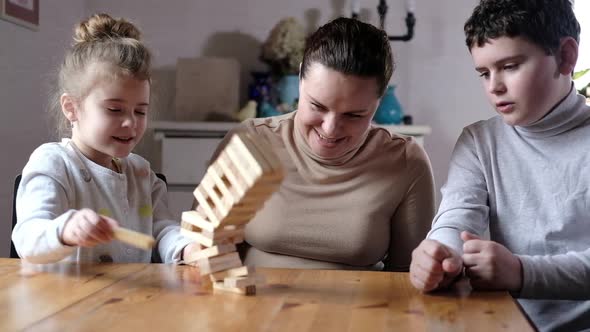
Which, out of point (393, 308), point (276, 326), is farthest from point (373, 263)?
point (276, 326)

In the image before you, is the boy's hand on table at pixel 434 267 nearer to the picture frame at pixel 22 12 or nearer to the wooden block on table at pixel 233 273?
the wooden block on table at pixel 233 273

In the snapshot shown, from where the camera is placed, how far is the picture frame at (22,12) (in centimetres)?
295

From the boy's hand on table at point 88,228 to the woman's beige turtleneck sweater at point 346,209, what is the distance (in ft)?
1.71

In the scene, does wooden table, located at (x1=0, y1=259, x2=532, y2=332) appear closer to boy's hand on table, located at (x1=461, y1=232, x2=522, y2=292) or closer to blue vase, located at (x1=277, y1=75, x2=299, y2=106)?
boy's hand on table, located at (x1=461, y1=232, x2=522, y2=292)

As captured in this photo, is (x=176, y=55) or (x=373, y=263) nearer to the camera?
(x=373, y=263)

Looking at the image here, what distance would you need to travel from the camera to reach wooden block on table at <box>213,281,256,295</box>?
3.57 ft

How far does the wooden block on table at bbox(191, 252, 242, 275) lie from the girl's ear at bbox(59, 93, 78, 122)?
714mm

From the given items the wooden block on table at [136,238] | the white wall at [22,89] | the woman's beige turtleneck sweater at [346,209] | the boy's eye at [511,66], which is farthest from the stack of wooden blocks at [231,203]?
the white wall at [22,89]

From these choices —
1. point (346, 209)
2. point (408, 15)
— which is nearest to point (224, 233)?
point (346, 209)

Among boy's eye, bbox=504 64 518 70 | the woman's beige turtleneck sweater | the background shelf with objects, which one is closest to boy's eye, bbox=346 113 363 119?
the woman's beige turtleneck sweater

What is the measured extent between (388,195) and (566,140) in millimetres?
398

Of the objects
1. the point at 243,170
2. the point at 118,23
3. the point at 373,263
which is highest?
the point at 118,23

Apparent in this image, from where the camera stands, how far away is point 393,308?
102 centimetres

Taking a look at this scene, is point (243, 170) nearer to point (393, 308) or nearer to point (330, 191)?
point (393, 308)
